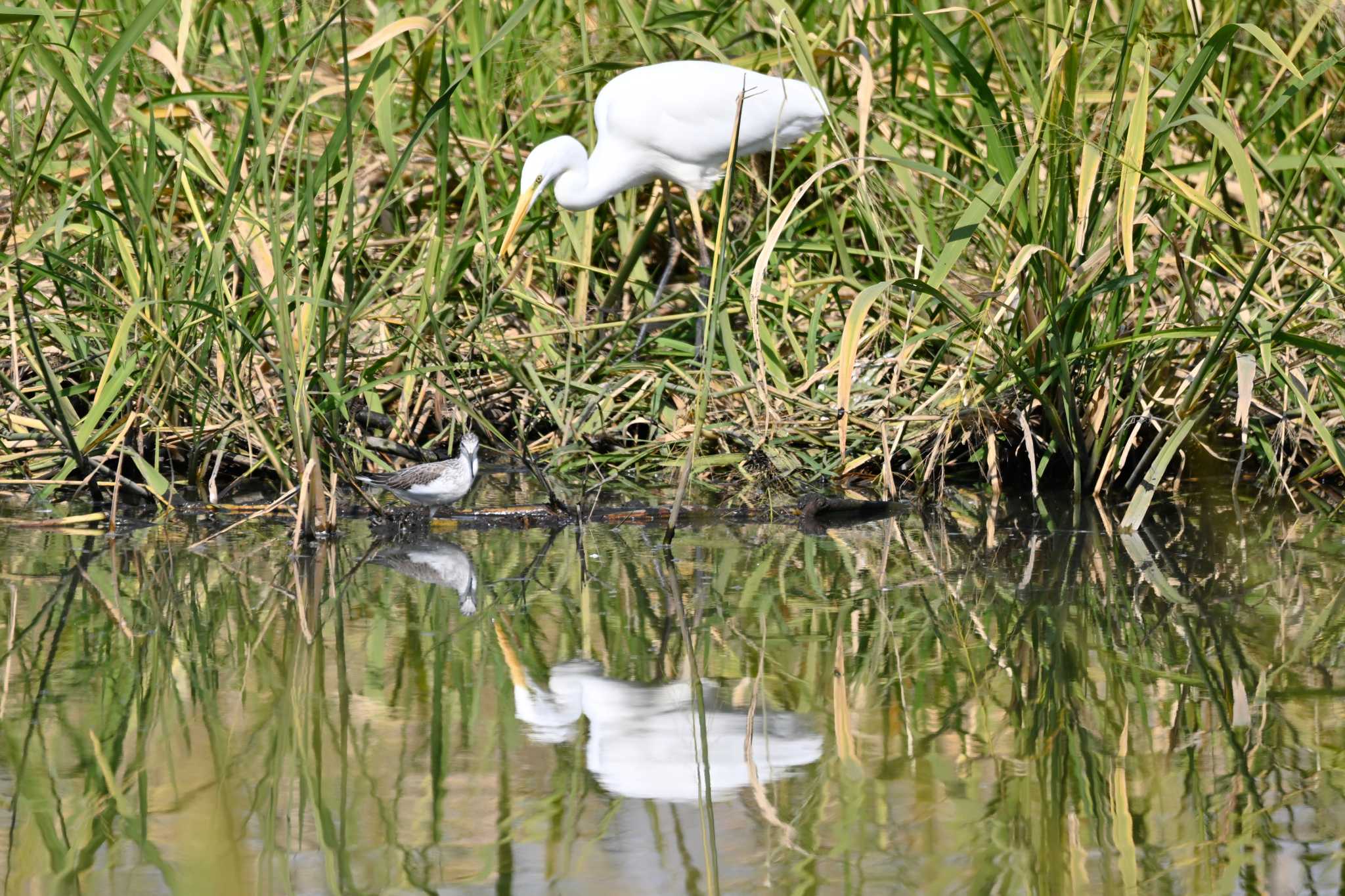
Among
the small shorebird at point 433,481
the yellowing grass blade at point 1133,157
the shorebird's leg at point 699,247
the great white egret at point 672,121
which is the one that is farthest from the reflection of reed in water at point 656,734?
the great white egret at point 672,121

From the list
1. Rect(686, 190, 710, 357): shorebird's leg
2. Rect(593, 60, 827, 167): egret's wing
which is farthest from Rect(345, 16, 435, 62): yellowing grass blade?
Rect(686, 190, 710, 357): shorebird's leg

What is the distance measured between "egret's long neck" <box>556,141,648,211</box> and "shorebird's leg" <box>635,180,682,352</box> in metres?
0.16

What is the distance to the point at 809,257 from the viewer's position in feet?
15.8

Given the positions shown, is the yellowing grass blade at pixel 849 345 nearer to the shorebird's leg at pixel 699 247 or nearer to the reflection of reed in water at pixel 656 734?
the reflection of reed in water at pixel 656 734

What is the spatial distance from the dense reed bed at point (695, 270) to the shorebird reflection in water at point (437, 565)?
263 mm

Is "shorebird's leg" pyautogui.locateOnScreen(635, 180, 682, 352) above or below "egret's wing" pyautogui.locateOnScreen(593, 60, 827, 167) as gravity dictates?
below

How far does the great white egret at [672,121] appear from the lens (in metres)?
4.89

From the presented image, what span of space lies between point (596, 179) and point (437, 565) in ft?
6.49

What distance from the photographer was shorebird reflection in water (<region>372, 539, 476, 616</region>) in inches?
117

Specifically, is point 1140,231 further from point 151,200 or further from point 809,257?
point 151,200

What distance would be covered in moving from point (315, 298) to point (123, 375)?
22.2 inches

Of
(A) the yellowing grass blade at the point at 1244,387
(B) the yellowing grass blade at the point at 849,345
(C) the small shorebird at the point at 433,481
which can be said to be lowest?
(C) the small shorebird at the point at 433,481

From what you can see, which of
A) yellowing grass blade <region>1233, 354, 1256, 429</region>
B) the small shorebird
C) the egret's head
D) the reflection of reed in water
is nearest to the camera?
the reflection of reed in water

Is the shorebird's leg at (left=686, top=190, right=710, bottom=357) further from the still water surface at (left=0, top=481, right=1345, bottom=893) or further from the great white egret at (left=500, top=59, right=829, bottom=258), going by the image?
the still water surface at (left=0, top=481, right=1345, bottom=893)
